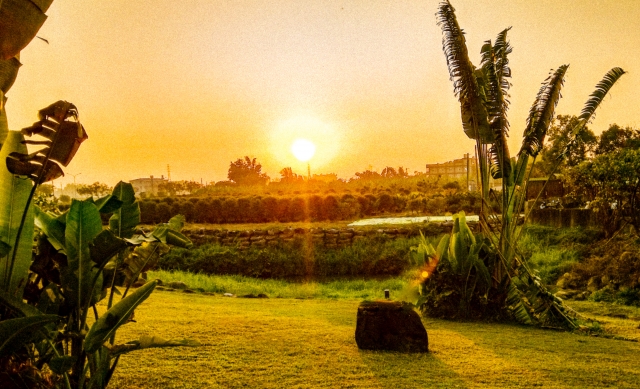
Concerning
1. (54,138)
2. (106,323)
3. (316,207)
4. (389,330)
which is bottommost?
(389,330)

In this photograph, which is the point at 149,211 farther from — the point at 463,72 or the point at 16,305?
the point at 16,305

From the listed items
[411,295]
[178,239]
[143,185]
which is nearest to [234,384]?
[178,239]

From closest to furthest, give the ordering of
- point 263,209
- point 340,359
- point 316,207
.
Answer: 1. point 340,359
2. point 316,207
3. point 263,209

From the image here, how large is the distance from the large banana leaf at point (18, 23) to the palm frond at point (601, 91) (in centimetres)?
668

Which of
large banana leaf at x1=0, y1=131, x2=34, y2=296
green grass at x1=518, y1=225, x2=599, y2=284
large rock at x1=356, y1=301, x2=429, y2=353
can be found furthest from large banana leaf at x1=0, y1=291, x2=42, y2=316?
green grass at x1=518, y1=225, x2=599, y2=284

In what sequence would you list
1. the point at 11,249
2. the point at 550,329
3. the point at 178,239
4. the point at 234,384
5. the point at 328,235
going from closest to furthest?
1. the point at 11,249
2. the point at 178,239
3. the point at 234,384
4. the point at 550,329
5. the point at 328,235

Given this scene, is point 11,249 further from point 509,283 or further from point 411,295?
point 509,283

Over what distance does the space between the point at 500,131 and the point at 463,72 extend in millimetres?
907

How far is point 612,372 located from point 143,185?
4500cm

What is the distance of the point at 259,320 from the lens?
5309 mm

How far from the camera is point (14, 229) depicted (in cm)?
262

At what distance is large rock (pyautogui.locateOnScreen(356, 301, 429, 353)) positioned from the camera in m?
4.33

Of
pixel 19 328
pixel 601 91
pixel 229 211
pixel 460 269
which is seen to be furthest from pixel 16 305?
pixel 229 211

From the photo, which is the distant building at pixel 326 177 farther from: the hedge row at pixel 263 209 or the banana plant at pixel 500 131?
the banana plant at pixel 500 131
